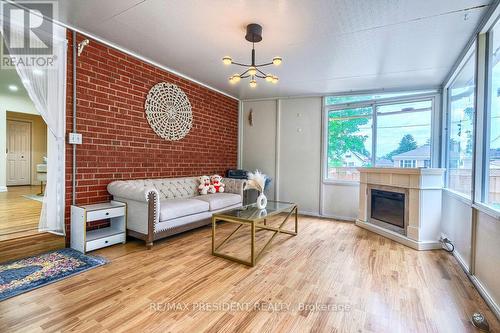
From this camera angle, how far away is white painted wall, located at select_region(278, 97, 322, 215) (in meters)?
5.07

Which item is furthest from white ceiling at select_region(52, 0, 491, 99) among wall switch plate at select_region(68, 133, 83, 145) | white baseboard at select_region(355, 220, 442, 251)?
white baseboard at select_region(355, 220, 442, 251)

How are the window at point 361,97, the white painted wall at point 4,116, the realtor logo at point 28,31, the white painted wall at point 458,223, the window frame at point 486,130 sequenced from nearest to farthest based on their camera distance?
1. the window frame at point 486,130
2. the realtor logo at point 28,31
3. the white painted wall at point 458,223
4. the window at point 361,97
5. the white painted wall at point 4,116

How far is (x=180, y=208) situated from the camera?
10.6 feet

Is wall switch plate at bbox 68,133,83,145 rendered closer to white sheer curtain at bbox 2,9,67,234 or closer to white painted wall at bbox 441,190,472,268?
white sheer curtain at bbox 2,9,67,234

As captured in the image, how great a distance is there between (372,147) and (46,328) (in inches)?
Answer: 194

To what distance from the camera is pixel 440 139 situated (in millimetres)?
4023

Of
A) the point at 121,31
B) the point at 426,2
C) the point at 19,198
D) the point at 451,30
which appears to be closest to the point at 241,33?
the point at 121,31

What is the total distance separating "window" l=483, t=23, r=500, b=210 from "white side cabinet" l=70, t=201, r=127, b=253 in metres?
3.77

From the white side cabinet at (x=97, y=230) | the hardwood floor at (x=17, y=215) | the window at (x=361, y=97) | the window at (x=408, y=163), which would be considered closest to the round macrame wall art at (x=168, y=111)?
the white side cabinet at (x=97, y=230)

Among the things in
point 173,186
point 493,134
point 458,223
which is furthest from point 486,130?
point 173,186

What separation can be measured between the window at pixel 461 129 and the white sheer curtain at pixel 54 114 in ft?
14.4

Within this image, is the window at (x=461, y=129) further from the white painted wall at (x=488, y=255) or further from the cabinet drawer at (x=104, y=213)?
the cabinet drawer at (x=104, y=213)

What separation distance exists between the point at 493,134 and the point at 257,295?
8.07 ft

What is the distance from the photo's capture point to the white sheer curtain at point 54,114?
8.58ft
